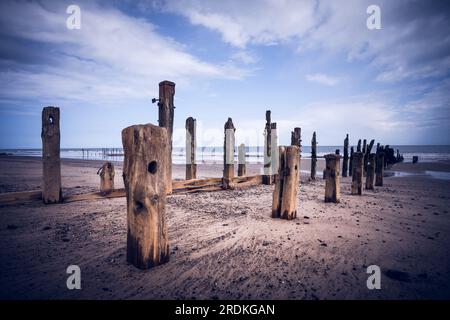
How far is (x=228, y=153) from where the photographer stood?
7406 millimetres

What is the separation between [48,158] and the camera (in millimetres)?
5004

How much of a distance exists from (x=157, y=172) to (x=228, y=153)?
4968 millimetres

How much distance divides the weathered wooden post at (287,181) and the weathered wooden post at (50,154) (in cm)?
474

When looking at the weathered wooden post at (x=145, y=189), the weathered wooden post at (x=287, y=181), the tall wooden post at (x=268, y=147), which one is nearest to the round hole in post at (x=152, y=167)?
the weathered wooden post at (x=145, y=189)

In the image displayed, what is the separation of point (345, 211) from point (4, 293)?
5592 millimetres

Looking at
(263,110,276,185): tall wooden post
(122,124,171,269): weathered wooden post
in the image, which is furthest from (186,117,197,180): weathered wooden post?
(122,124,171,269): weathered wooden post

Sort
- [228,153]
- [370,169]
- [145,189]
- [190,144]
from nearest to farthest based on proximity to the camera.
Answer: [145,189] → [190,144] → [228,153] → [370,169]

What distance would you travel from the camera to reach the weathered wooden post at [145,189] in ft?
8.07

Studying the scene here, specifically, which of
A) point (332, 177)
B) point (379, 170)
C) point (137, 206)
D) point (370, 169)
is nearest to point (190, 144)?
point (332, 177)

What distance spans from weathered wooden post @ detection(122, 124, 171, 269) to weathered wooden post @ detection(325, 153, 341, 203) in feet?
14.9

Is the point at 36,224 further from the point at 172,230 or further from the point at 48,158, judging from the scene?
the point at 172,230

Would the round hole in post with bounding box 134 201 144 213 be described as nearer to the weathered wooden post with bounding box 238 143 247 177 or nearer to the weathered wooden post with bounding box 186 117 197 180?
the weathered wooden post with bounding box 186 117 197 180

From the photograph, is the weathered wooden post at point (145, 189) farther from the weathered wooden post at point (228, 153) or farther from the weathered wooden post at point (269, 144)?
the weathered wooden post at point (269, 144)

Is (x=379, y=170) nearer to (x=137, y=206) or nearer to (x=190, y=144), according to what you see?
(x=190, y=144)
